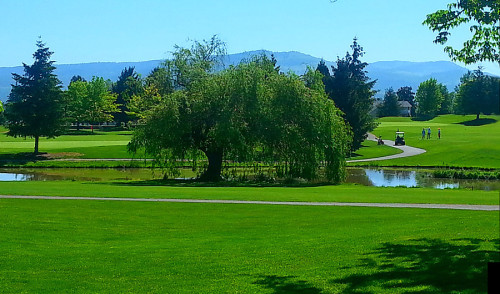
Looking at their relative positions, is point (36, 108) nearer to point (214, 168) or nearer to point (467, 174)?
point (214, 168)

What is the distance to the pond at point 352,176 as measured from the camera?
4159 cm

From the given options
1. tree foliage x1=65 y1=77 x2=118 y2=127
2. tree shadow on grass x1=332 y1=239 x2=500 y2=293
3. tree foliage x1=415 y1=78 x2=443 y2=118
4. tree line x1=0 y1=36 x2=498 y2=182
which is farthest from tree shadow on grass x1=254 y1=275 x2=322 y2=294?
tree foliage x1=65 y1=77 x2=118 y2=127

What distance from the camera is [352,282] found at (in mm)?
9203

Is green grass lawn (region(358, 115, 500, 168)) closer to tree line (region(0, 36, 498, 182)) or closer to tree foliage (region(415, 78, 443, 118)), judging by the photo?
tree line (region(0, 36, 498, 182))

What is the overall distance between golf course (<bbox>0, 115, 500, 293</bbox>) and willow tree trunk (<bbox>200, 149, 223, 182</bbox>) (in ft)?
38.1

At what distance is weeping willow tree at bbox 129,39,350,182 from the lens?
1502 inches

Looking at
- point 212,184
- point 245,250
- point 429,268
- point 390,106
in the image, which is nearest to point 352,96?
point 212,184

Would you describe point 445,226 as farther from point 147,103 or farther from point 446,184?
point 147,103

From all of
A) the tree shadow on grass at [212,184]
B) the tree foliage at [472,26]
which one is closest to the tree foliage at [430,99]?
the tree shadow on grass at [212,184]

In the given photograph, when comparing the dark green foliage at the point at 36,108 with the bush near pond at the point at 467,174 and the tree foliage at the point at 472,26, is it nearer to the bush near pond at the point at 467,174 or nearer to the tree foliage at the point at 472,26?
the bush near pond at the point at 467,174

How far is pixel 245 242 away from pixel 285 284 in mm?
5072

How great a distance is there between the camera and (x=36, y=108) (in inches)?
2611

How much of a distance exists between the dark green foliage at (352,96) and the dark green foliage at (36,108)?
105 feet

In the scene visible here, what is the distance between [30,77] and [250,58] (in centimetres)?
3784
